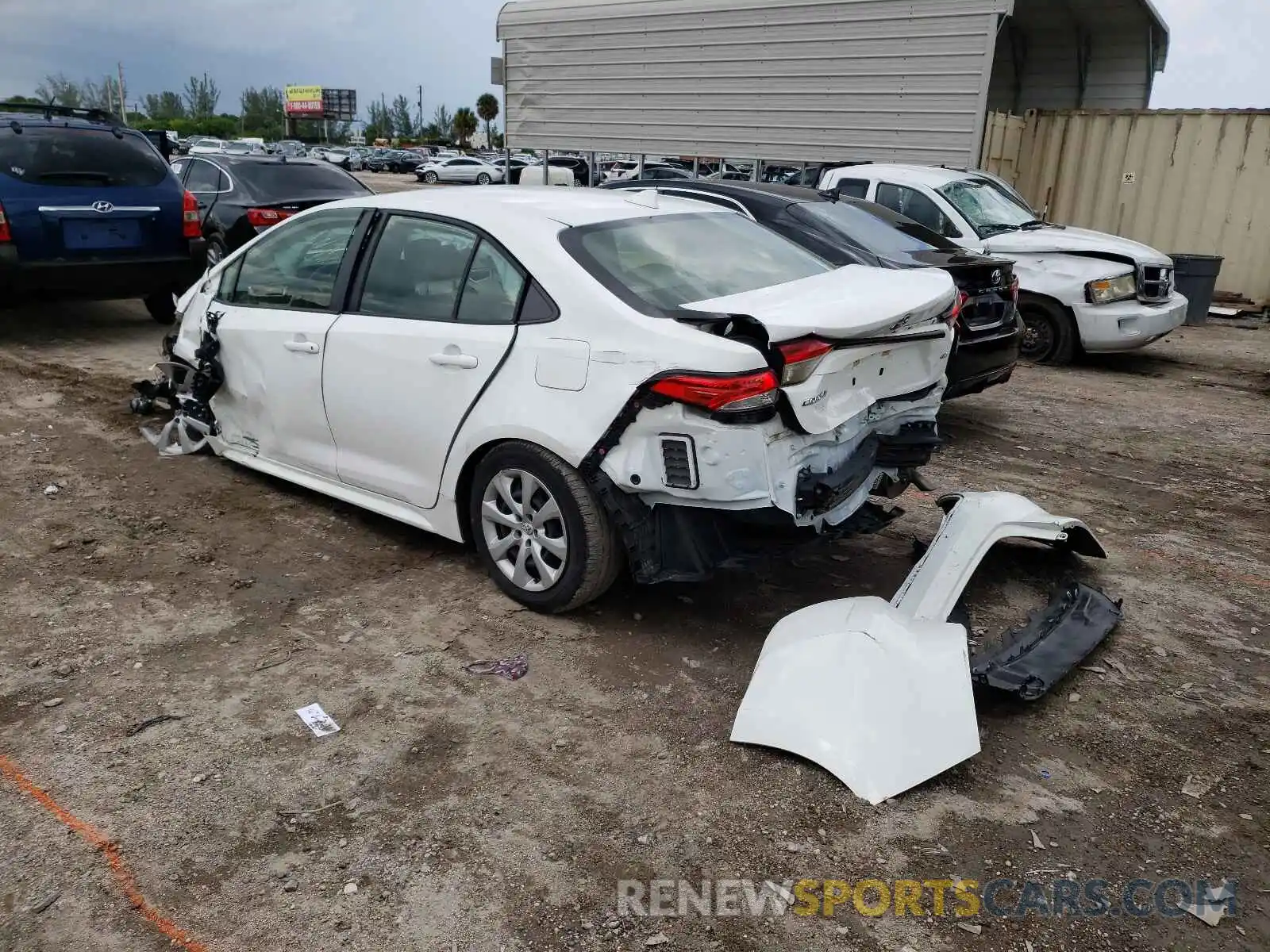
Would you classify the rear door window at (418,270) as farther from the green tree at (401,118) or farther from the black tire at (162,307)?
the green tree at (401,118)

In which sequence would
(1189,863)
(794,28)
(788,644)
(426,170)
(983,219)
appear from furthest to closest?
(426,170), (794,28), (983,219), (788,644), (1189,863)

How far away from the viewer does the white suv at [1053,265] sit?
8.59 m

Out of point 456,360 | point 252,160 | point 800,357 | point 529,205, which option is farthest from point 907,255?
point 252,160

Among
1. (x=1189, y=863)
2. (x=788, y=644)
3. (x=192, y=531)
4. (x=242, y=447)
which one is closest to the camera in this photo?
(x=1189, y=863)

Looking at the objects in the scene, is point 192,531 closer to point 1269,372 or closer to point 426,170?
point 1269,372

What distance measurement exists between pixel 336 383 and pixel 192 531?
1103 millimetres

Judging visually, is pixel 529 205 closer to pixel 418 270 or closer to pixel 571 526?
pixel 418 270

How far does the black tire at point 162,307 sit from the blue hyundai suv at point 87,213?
3.78 ft

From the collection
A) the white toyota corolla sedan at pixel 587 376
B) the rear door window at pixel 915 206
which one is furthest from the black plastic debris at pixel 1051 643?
the rear door window at pixel 915 206

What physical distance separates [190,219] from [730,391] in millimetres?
7049

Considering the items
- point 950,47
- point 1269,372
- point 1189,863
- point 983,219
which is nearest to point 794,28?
point 950,47

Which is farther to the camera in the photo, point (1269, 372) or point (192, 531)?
point (1269, 372)

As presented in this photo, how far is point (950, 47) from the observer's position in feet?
33.9

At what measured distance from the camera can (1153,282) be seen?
28.2ft
